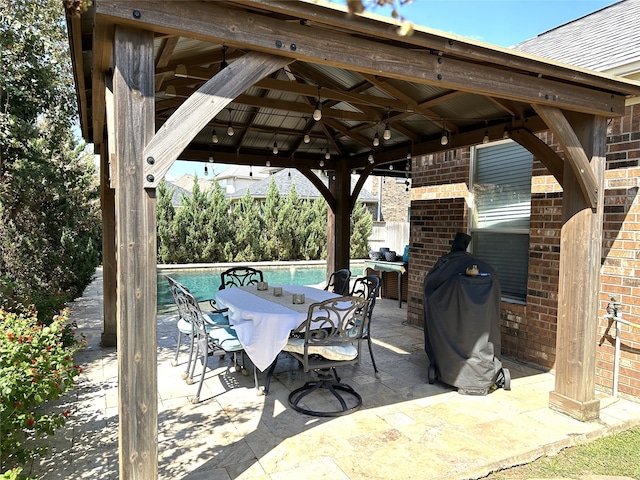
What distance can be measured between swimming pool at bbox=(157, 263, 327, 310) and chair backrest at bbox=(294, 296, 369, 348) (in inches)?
295

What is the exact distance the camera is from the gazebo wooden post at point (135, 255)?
2.03 m

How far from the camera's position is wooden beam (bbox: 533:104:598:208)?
3.20 m

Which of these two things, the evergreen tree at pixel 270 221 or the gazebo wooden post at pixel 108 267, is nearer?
the gazebo wooden post at pixel 108 267

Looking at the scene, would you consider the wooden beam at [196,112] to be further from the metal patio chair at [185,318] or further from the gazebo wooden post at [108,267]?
A: the gazebo wooden post at [108,267]

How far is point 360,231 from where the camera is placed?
60.1ft

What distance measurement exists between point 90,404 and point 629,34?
6.23m

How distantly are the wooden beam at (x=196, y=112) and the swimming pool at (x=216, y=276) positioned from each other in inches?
362

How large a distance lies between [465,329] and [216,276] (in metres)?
10.6

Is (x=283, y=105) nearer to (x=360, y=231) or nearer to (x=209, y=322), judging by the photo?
(x=209, y=322)

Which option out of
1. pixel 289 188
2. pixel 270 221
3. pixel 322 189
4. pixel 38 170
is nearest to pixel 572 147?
pixel 322 189

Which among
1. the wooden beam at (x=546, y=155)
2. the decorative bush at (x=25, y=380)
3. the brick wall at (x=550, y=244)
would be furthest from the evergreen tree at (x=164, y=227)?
the wooden beam at (x=546, y=155)

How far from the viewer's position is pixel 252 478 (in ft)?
8.53

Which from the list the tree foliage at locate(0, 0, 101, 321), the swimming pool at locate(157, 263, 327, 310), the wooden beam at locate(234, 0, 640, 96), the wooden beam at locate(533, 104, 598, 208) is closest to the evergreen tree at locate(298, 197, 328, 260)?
the swimming pool at locate(157, 263, 327, 310)

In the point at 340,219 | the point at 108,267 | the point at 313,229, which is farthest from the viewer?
the point at 313,229
